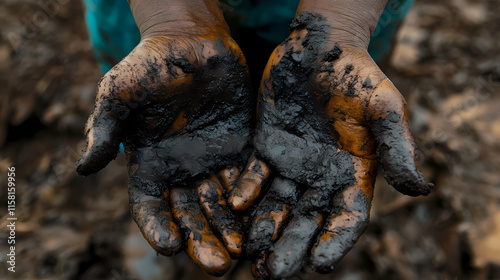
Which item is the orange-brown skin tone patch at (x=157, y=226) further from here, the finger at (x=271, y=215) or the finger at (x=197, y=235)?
the finger at (x=271, y=215)

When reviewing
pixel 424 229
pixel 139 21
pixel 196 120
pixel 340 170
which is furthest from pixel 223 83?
pixel 424 229

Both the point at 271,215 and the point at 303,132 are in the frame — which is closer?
the point at 271,215

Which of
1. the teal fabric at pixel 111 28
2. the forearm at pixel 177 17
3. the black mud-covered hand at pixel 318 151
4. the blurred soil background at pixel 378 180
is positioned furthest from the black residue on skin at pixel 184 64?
the blurred soil background at pixel 378 180

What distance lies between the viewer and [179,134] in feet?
5.26

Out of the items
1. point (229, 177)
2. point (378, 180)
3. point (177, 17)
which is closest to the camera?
point (229, 177)

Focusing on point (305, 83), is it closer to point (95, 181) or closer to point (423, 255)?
point (423, 255)

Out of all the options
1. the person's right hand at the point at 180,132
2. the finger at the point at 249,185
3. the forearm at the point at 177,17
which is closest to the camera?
the person's right hand at the point at 180,132

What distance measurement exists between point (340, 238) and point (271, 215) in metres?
0.26

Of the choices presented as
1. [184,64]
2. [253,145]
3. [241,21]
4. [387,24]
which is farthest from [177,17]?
[387,24]

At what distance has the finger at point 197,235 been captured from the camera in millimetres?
1236

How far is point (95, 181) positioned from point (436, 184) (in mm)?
2104

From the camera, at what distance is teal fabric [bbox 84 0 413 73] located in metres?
1.92

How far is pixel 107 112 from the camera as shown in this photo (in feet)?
4.42

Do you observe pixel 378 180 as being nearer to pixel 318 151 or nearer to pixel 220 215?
pixel 318 151
